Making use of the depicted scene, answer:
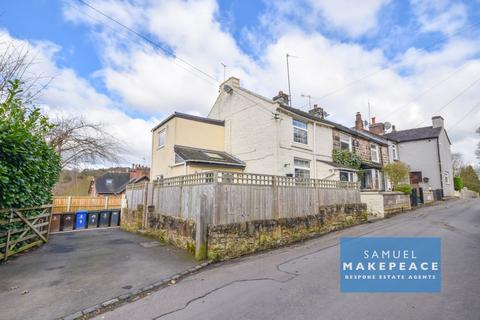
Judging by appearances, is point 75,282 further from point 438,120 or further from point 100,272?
point 438,120

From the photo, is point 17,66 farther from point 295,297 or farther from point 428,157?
point 428,157

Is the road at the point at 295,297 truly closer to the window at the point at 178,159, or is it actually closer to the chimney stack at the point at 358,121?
the window at the point at 178,159

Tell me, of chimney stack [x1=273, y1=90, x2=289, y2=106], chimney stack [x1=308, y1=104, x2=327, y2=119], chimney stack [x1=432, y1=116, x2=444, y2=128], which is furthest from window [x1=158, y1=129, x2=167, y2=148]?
chimney stack [x1=432, y1=116, x2=444, y2=128]

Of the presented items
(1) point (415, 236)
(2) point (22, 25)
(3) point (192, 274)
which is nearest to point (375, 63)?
(1) point (415, 236)

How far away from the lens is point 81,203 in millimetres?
17562

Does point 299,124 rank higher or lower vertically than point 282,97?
lower

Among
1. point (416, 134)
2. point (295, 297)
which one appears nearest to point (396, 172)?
point (416, 134)

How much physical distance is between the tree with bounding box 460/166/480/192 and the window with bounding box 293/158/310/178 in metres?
46.6

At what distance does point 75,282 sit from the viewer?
5.39m

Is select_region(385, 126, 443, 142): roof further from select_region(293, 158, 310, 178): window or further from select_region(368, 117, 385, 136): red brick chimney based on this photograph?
select_region(293, 158, 310, 178): window

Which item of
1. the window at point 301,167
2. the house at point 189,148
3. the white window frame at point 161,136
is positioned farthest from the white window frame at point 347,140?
the white window frame at point 161,136

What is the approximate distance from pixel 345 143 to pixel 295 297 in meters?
17.7

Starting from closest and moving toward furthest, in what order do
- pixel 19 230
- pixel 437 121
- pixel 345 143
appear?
pixel 19 230
pixel 345 143
pixel 437 121

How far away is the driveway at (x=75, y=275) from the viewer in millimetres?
4312
